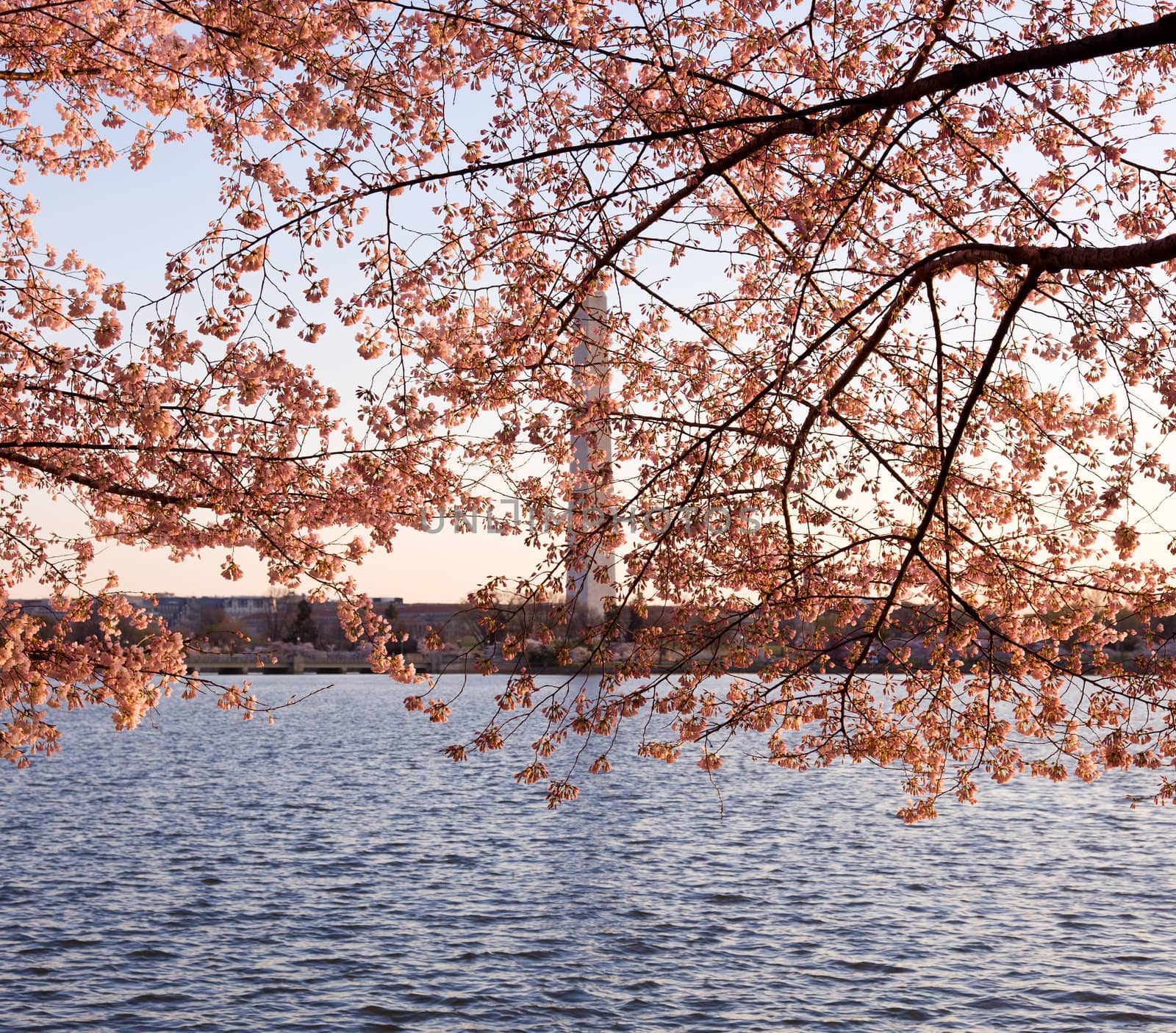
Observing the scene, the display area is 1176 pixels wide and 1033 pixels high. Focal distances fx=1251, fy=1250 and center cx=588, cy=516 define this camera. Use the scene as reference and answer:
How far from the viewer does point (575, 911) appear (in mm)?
22328

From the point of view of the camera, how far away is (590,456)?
11.2 metres

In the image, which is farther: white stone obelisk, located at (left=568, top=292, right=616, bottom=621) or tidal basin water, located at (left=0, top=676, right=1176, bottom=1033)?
tidal basin water, located at (left=0, top=676, right=1176, bottom=1033)

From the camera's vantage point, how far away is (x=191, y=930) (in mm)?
20078

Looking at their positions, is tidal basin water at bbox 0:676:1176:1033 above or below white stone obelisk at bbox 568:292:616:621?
below

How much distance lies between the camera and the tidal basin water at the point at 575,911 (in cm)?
1619

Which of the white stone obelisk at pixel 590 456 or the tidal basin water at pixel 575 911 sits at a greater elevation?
the white stone obelisk at pixel 590 456

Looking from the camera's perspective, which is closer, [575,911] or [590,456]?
[590,456]

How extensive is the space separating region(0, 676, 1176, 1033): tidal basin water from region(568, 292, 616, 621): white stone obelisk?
25.1 feet

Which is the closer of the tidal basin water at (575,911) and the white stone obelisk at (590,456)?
the white stone obelisk at (590,456)

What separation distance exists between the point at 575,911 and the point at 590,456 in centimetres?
1346

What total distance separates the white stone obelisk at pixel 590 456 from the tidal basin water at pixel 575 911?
766 cm

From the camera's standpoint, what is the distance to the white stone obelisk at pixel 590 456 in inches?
395

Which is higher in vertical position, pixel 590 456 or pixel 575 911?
pixel 590 456

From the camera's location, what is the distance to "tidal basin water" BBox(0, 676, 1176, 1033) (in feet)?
53.1
